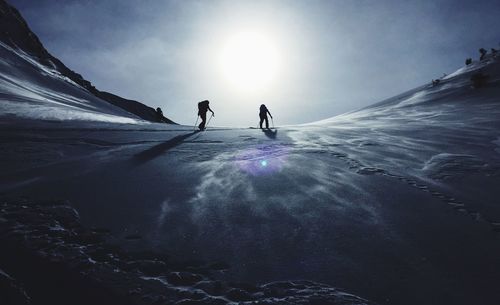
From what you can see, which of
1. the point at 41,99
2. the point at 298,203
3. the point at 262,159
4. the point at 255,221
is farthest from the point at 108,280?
the point at 41,99

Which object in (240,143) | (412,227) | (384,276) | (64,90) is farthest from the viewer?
(64,90)

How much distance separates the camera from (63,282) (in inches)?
113

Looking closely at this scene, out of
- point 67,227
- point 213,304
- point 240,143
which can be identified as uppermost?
point 240,143

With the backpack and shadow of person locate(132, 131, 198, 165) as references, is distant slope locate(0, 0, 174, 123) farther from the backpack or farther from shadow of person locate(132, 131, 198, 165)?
shadow of person locate(132, 131, 198, 165)

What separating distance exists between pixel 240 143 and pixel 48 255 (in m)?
6.36

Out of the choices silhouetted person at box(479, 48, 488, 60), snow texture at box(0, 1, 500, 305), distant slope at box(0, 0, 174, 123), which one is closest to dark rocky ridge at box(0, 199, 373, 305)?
snow texture at box(0, 1, 500, 305)

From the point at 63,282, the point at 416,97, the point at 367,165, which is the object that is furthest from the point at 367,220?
the point at 416,97

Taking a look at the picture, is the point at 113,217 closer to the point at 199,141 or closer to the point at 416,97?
the point at 199,141

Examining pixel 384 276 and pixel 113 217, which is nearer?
pixel 384 276

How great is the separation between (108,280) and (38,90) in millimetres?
22571

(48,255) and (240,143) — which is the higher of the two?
(240,143)

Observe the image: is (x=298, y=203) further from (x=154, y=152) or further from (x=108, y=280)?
(x=154, y=152)

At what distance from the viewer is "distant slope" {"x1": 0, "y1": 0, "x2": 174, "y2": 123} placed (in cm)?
1326

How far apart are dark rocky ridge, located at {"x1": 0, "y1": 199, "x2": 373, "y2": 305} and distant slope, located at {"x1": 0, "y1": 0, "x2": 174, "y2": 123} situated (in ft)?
31.9
